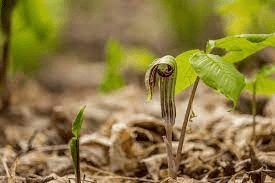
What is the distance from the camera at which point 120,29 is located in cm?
617

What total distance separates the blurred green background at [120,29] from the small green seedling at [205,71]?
59cm

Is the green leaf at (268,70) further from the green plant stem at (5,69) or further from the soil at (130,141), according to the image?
the green plant stem at (5,69)

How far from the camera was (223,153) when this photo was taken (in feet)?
5.31

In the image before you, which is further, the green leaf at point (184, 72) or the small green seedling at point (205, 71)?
the green leaf at point (184, 72)

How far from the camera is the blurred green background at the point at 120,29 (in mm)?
2592

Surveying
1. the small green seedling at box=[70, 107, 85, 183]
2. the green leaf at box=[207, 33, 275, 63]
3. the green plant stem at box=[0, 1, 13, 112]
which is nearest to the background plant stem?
the green plant stem at box=[0, 1, 13, 112]

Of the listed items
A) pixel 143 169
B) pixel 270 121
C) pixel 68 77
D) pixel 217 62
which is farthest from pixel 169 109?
pixel 68 77

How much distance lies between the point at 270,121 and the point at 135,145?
0.54 m

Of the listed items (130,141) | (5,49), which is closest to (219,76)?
(130,141)

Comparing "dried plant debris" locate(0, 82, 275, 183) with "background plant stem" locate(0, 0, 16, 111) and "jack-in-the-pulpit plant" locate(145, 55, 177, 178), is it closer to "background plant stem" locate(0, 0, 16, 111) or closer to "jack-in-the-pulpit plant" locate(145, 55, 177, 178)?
"jack-in-the-pulpit plant" locate(145, 55, 177, 178)

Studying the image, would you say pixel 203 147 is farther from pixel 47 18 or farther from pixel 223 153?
pixel 47 18

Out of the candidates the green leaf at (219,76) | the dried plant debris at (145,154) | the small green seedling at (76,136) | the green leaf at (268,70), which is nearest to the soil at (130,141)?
the dried plant debris at (145,154)

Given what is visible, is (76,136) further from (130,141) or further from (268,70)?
(268,70)

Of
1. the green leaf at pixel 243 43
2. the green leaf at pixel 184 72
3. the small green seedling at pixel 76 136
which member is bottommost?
the small green seedling at pixel 76 136
